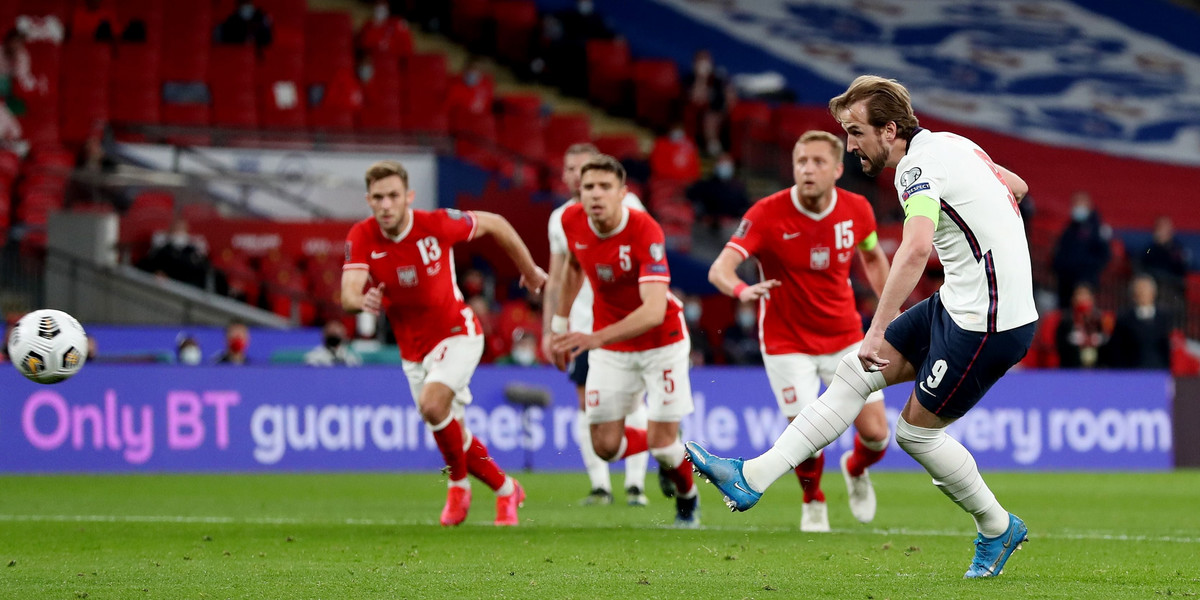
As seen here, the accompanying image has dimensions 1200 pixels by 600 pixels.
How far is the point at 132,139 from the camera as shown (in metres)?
22.3

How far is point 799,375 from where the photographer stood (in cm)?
963

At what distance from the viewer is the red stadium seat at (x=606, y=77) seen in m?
29.2

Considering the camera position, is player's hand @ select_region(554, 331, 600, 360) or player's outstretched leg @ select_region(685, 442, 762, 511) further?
player's hand @ select_region(554, 331, 600, 360)

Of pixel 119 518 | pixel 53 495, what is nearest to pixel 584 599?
pixel 119 518

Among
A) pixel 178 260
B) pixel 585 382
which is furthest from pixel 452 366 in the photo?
pixel 178 260

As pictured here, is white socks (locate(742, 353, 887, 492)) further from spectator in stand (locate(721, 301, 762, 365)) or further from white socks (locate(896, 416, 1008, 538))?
spectator in stand (locate(721, 301, 762, 365))

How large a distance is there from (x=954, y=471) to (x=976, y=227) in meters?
1.09

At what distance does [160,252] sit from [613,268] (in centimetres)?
1183

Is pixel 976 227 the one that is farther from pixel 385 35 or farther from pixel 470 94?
pixel 385 35

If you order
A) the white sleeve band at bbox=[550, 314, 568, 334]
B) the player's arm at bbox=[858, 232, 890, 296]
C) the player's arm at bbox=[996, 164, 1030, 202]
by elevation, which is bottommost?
the white sleeve band at bbox=[550, 314, 568, 334]

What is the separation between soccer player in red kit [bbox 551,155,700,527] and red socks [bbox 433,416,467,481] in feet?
2.77

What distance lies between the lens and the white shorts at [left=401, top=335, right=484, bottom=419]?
9.61 m

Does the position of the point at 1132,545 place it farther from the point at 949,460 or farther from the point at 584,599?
the point at 584,599

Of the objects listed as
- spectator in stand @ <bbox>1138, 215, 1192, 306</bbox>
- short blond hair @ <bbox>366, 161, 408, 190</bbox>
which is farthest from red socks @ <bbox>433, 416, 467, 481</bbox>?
spectator in stand @ <bbox>1138, 215, 1192, 306</bbox>
